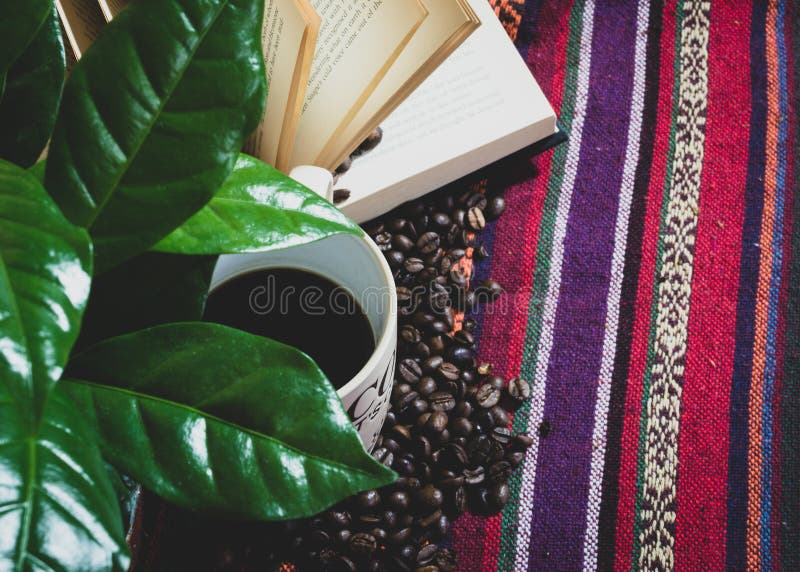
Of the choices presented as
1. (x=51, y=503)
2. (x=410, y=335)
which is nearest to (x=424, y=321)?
(x=410, y=335)

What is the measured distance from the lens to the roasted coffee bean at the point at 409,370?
0.86 meters

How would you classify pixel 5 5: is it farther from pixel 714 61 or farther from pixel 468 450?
pixel 714 61

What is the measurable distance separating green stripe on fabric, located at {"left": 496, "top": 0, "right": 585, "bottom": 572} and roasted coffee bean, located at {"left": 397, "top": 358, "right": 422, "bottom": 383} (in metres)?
0.12

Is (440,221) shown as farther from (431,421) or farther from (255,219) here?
(255,219)

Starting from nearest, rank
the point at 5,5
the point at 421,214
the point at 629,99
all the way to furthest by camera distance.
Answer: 1. the point at 5,5
2. the point at 421,214
3. the point at 629,99

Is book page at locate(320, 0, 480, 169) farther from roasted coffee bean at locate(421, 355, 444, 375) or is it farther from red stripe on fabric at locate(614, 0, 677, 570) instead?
red stripe on fabric at locate(614, 0, 677, 570)

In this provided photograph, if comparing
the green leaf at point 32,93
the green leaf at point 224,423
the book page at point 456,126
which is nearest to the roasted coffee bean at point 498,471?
the book page at point 456,126

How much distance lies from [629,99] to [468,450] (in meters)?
0.52

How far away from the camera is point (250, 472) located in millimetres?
406

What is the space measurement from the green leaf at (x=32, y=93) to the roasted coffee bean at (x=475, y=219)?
577 millimetres

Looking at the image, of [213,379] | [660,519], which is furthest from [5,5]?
[660,519]

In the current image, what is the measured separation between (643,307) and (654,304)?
14 millimetres

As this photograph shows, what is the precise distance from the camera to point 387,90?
73 centimetres

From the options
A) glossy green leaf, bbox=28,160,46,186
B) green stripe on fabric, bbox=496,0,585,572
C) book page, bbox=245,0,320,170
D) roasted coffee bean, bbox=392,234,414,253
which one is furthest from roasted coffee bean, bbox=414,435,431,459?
glossy green leaf, bbox=28,160,46,186
